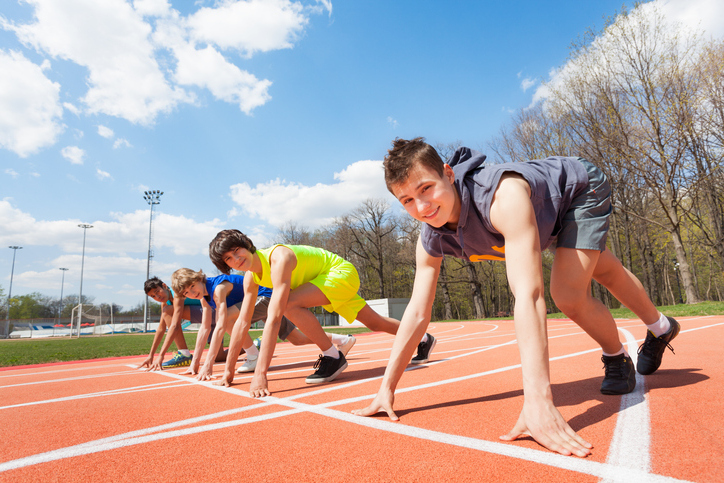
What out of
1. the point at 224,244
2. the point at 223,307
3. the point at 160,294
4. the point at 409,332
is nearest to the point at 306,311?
the point at 224,244

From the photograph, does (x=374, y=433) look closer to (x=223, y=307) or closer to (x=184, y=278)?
(x=223, y=307)

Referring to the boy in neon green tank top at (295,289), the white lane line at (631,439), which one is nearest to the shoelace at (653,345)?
the white lane line at (631,439)

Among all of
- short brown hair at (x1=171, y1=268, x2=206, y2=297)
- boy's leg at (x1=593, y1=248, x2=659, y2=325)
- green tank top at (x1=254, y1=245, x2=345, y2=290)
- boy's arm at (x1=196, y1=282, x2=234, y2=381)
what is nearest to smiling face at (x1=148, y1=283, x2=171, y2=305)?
short brown hair at (x1=171, y1=268, x2=206, y2=297)

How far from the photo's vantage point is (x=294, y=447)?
2053 mm

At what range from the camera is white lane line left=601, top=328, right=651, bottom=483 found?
156cm

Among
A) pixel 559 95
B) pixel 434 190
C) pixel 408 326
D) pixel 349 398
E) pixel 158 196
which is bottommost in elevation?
pixel 349 398

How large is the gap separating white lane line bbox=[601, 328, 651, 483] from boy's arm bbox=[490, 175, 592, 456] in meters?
0.13

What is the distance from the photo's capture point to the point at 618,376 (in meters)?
2.75

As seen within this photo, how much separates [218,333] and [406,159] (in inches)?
153

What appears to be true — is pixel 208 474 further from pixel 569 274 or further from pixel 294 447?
pixel 569 274

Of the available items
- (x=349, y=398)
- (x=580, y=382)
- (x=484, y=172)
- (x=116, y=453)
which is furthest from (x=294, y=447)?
(x=580, y=382)

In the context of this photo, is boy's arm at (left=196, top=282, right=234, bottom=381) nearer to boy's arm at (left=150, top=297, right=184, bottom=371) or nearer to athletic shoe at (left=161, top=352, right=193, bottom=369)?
boy's arm at (left=150, top=297, right=184, bottom=371)

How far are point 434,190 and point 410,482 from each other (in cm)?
138

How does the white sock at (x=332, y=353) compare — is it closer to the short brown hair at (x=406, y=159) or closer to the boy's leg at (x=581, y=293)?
the boy's leg at (x=581, y=293)
